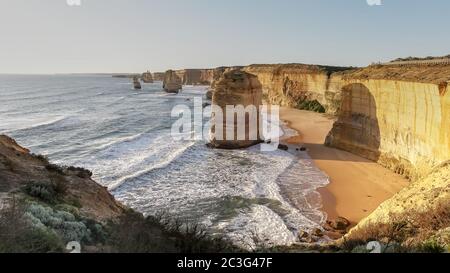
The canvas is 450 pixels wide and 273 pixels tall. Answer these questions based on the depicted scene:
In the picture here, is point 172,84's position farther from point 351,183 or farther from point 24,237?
point 24,237

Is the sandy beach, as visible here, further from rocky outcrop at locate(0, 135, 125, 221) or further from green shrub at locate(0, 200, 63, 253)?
green shrub at locate(0, 200, 63, 253)

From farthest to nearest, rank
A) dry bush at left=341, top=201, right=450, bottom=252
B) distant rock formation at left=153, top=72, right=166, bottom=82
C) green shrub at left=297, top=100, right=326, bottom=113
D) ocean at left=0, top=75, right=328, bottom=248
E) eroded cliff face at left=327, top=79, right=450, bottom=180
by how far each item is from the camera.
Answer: distant rock formation at left=153, top=72, right=166, bottom=82
green shrub at left=297, top=100, right=326, bottom=113
eroded cliff face at left=327, top=79, right=450, bottom=180
ocean at left=0, top=75, right=328, bottom=248
dry bush at left=341, top=201, right=450, bottom=252

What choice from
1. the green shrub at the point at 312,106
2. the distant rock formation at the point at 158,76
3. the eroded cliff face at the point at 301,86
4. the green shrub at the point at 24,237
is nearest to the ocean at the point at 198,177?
the green shrub at the point at 24,237

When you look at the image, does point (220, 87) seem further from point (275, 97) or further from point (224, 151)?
point (275, 97)

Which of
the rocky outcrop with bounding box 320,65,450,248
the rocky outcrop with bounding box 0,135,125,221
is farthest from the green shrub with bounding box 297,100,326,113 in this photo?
the rocky outcrop with bounding box 0,135,125,221

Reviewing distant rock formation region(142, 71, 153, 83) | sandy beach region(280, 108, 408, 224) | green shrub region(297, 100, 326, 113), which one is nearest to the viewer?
sandy beach region(280, 108, 408, 224)

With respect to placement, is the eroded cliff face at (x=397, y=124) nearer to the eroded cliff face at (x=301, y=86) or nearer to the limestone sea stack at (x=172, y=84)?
the eroded cliff face at (x=301, y=86)

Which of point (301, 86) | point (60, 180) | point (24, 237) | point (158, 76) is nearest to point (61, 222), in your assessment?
point (24, 237)
